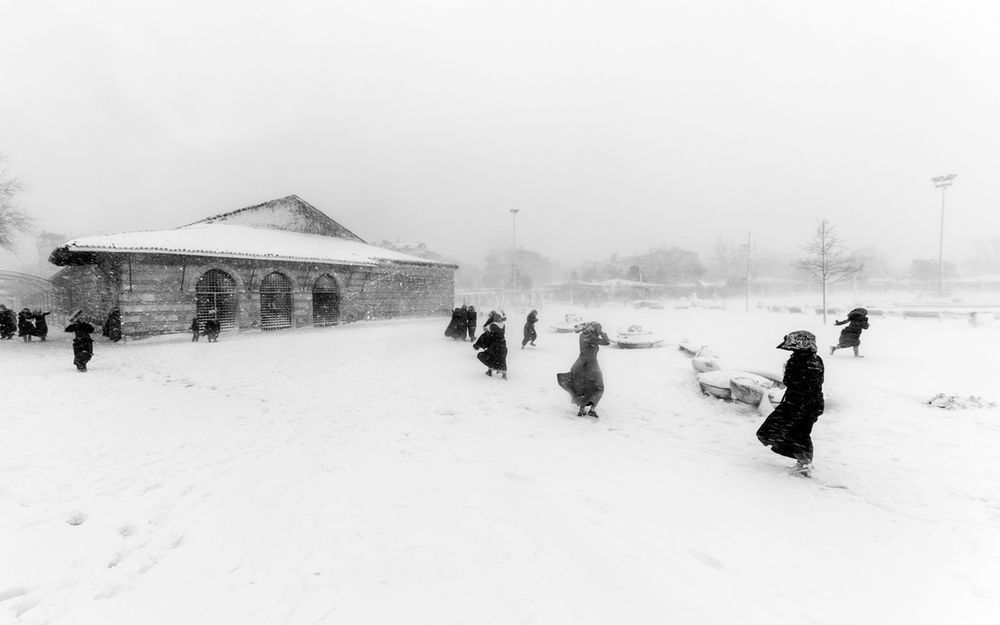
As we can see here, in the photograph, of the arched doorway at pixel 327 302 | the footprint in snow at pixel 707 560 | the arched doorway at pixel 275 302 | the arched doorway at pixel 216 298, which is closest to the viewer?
the footprint in snow at pixel 707 560

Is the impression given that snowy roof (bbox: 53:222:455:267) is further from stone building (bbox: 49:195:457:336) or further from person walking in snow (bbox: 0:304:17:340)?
person walking in snow (bbox: 0:304:17:340)

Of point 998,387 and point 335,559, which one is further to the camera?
point 998,387

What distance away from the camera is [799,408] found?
15.0 ft

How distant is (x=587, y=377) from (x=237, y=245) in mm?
19572

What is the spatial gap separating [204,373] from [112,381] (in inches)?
64.6

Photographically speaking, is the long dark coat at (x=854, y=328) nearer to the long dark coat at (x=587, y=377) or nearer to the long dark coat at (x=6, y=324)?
the long dark coat at (x=587, y=377)

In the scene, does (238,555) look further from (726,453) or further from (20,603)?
(726,453)

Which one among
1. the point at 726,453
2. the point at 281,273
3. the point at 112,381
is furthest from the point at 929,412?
the point at 281,273

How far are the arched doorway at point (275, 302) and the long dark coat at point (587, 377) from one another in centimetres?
1826

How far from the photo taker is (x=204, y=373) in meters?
9.55

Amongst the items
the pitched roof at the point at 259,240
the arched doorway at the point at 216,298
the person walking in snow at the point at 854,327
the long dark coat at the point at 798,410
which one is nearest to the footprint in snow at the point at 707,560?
the long dark coat at the point at 798,410

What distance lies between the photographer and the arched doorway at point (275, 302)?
65.2 ft

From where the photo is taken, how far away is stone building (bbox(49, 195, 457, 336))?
53.0 feet

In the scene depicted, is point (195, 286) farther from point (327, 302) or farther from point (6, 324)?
point (6, 324)
